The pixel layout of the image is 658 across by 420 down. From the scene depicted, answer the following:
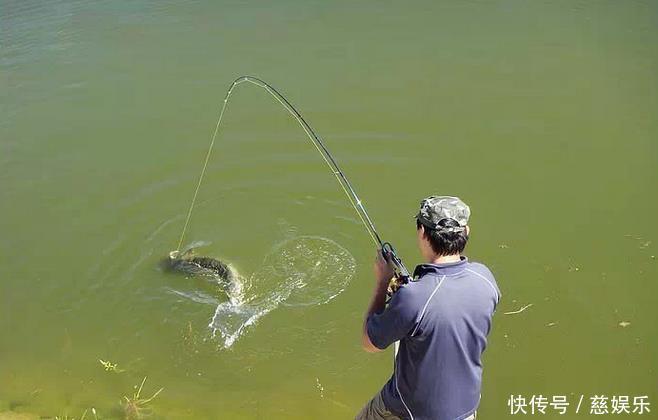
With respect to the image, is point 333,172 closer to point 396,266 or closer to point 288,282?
point 288,282

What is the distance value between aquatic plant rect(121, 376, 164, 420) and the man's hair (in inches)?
144

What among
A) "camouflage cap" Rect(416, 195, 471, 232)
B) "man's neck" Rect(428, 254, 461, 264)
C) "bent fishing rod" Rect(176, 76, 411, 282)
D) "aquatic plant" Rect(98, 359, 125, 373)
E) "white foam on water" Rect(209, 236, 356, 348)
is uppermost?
"camouflage cap" Rect(416, 195, 471, 232)

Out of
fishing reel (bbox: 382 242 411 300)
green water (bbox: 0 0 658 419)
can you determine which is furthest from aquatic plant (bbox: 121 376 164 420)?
fishing reel (bbox: 382 242 411 300)

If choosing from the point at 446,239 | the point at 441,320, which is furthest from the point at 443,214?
the point at 441,320

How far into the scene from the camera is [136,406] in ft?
17.7

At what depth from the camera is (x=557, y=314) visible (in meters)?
5.88

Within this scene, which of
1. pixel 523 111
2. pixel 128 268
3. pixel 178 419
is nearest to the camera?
pixel 178 419

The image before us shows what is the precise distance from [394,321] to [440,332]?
0.23 m

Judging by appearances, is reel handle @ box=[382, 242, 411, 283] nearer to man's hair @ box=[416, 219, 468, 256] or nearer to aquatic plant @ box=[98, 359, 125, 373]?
man's hair @ box=[416, 219, 468, 256]

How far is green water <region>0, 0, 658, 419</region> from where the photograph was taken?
222 inches

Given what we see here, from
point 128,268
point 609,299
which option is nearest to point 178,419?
point 128,268

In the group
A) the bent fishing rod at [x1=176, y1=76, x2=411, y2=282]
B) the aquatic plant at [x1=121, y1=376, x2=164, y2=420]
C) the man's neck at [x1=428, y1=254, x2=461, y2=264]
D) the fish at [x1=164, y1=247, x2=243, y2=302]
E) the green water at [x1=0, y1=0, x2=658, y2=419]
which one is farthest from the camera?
the fish at [x1=164, y1=247, x2=243, y2=302]

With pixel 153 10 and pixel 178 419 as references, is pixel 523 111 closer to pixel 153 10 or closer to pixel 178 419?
pixel 178 419

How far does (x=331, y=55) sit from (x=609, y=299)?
22.2 feet
